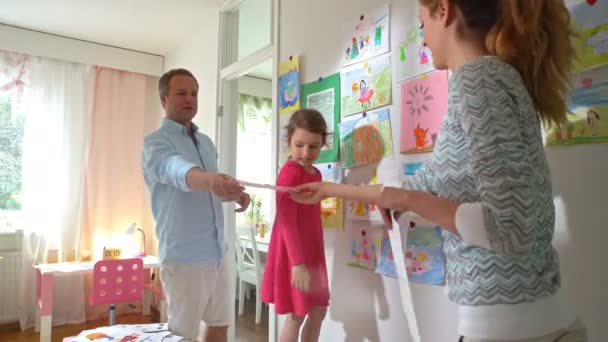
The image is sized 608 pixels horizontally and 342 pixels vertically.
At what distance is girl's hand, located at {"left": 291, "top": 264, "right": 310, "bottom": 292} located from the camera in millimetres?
1549

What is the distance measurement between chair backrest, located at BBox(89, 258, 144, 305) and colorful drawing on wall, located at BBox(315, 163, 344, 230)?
1.75 metres

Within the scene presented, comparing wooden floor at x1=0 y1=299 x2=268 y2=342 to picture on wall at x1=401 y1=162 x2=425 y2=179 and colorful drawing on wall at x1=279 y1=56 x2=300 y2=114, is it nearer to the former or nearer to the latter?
colorful drawing on wall at x1=279 y1=56 x2=300 y2=114

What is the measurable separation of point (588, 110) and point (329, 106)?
3.55 ft

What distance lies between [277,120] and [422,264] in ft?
3.94

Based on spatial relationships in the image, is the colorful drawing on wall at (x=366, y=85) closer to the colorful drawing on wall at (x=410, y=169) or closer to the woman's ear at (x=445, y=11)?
the colorful drawing on wall at (x=410, y=169)

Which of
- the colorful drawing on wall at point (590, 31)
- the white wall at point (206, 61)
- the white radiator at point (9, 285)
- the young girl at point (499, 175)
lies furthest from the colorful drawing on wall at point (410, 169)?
the white radiator at point (9, 285)

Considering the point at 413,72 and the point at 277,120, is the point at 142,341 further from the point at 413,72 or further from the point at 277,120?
the point at 413,72

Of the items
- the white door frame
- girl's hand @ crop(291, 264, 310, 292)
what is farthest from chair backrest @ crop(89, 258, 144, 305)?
girl's hand @ crop(291, 264, 310, 292)

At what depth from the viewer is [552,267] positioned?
714mm

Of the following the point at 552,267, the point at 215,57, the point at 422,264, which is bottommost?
the point at 422,264

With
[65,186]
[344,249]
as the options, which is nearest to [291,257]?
[344,249]

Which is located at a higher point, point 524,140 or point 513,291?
point 524,140

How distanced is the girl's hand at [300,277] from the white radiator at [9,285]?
10.4 feet

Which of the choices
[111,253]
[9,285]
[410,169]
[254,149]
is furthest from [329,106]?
[9,285]
